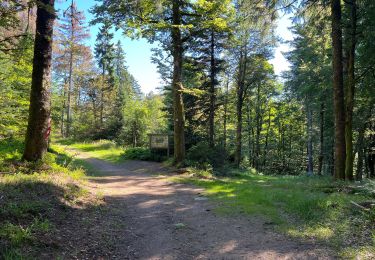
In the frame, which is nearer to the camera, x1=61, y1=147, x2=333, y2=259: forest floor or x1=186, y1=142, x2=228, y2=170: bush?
x1=61, y1=147, x2=333, y2=259: forest floor

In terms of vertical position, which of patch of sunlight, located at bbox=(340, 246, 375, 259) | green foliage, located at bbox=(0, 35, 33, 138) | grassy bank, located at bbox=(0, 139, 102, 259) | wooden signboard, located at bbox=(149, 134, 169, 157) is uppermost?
green foliage, located at bbox=(0, 35, 33, 138)

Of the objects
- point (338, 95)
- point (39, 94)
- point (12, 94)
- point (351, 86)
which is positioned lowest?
point (39, 94)

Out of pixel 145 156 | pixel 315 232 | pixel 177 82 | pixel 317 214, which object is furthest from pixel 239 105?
pixel 315 232

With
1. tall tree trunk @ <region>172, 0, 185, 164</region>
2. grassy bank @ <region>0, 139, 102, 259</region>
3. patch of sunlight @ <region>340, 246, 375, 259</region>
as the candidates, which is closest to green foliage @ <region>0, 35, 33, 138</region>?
grassy bank @ <region>0, 139, 102, 259</region>

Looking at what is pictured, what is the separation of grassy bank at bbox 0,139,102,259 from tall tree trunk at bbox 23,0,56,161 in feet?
1.44

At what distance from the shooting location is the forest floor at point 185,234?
188 inches

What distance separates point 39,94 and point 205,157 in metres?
10.2

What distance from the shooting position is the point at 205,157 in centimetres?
1686

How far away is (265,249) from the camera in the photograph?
16.4 ft

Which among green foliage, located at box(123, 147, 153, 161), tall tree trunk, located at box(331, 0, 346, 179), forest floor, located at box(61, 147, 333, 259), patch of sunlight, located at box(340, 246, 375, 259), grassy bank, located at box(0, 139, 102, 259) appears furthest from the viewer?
green foliage, located at box(123, 147, 153, 161)

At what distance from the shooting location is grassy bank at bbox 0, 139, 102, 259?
13.3 feet

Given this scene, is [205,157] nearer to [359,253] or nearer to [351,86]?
[351,86]

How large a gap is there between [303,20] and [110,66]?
3316 centimetres

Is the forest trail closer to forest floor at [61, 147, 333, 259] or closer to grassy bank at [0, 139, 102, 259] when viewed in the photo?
forest floor at [61, 147, 333, 259]
